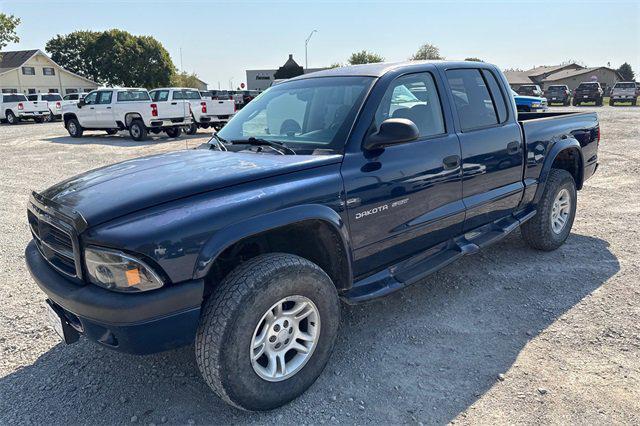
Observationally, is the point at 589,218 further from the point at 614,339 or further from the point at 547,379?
the point at 547,379

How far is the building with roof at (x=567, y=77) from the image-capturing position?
6803 centimetres

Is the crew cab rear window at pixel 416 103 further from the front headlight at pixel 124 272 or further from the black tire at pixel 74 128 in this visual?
the black tire at pixel 74 128

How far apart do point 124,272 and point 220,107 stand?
15.9 meters

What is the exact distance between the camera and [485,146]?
12.8 ft

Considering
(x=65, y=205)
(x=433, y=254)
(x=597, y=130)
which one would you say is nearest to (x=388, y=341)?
(x=433, y=254)

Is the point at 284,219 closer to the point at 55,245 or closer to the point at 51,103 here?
the point at 55,245

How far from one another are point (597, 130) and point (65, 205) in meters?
5.50

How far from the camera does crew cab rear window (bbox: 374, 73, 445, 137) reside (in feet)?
11.0

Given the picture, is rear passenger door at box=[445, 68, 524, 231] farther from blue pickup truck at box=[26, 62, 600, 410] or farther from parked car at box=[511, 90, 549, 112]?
parked car at box=[511, 90, 549, 112]

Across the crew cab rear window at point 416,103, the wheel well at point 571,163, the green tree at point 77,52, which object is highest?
the green tree at point 77,52

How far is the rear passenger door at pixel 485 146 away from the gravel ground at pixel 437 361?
751 mm

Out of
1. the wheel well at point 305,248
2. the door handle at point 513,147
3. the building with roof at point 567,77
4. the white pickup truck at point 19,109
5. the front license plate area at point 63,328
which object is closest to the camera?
the front license plate area at point 63,328

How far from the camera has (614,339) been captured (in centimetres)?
330

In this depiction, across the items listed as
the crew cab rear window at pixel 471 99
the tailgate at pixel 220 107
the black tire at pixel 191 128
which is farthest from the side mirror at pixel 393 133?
the black tire at pixel 191 128
